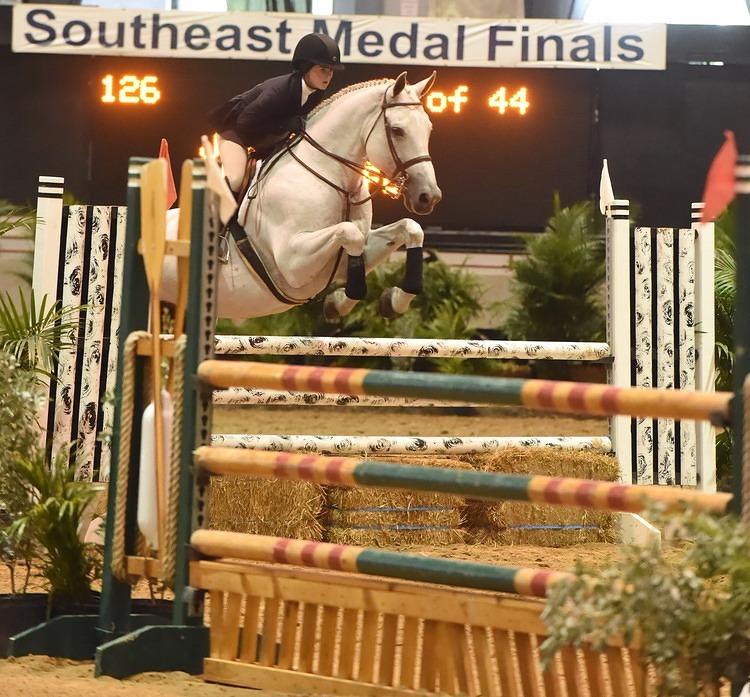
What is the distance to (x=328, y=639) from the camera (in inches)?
92.7

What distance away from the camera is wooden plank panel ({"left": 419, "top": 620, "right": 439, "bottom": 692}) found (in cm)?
224

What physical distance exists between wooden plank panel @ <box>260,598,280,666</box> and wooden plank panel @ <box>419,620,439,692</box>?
1.08ft

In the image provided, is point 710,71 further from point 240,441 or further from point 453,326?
point 240,441

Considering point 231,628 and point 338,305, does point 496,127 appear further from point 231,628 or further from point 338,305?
point 231,628

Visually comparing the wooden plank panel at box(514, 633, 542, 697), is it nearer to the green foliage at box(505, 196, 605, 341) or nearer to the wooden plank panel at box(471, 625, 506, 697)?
the wooden plank panel at box(471, 625, 506, 697)

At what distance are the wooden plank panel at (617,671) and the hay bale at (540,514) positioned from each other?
227 cm

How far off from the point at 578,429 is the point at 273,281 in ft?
14.6

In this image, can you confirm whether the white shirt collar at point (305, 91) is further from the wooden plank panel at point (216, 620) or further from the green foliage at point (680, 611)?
the green foliage at point (680, 611)

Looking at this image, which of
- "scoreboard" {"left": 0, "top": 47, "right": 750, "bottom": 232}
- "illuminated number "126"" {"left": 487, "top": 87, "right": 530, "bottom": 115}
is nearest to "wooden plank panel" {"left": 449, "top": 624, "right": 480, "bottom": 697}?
"scoreboard" {"left": 0, "top": 47, "right": 750, "bottom": 232}

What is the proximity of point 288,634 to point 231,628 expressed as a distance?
0.45ft

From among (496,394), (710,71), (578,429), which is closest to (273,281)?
(496,394)

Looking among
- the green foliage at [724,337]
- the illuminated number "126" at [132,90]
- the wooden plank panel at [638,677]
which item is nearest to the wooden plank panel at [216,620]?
the wooden plank panel at [638,677]

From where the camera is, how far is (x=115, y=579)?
262cm

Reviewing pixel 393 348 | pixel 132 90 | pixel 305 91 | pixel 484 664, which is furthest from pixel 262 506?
pixel 132 90
